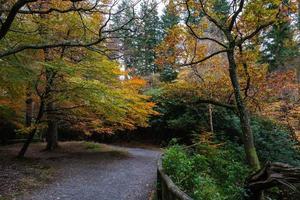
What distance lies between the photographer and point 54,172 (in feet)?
32.6

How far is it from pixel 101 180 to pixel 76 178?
2.86 ft

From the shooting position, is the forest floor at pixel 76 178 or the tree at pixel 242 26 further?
the tree at pixel 242 26

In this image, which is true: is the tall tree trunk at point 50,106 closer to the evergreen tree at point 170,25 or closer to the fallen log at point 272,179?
the evergreen tree at point 170,25

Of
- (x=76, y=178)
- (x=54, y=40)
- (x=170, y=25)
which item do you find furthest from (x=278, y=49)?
(x=76, y=178)

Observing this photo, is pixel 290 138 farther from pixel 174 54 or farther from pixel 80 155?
pixel 80 155

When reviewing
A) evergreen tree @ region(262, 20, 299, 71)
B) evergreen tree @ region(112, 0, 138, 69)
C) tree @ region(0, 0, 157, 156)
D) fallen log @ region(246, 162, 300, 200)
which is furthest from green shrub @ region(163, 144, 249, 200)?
evergreen tree @ region(262, 20, 299, 71)

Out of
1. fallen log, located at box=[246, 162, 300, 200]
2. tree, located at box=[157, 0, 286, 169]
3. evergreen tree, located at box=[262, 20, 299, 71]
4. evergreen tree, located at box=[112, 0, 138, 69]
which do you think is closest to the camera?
fallen log, located at box=[246, 162, 300, 200]

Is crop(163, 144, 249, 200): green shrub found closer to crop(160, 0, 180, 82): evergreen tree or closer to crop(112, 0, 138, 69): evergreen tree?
crop(112, 0, 138, 69): evergreen tree

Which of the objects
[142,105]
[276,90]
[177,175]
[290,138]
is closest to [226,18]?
[276,90]

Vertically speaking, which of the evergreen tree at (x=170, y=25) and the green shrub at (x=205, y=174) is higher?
the evergreen tree at (x=170, y=25)

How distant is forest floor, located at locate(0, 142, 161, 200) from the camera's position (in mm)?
7512

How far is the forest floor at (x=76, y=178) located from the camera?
7.51 metres

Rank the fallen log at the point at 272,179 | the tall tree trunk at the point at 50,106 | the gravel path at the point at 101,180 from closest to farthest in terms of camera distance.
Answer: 1. the fallen log at the point at 272,179
2. the gravel path at the point at 101,180
3. the tall tree trunk at the point at 50,106

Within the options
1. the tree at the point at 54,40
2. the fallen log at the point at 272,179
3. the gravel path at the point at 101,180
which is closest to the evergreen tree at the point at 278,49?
the tree at the point at 54,40
